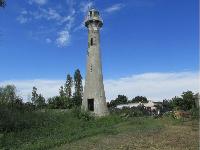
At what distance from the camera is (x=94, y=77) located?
40562 millimetres

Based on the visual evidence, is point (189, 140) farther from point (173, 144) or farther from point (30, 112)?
point (30, 112)

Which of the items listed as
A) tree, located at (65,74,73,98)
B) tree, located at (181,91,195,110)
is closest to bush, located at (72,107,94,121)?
tree, located at (181,91,195,110)

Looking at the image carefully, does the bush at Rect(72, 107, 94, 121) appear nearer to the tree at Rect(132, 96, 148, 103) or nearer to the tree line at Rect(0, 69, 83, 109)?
the tree line at Rect(0, 69, 83, 109)

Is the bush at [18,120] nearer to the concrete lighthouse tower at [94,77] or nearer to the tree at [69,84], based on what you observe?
the concrete lighthouse tower at [94,77]

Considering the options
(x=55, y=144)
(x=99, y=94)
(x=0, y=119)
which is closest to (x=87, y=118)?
(x=99, y=94)

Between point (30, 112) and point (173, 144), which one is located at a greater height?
point (30, 112)

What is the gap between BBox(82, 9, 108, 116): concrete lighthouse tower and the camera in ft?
132

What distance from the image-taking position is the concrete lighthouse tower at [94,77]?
132 feet

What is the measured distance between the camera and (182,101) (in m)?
50.2

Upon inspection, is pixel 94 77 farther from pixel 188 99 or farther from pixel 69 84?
pixel 69 84

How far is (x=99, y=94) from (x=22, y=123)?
1527 cm

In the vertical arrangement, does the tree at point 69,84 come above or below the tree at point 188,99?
above

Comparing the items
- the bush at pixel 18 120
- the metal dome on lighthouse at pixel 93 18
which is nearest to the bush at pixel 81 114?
the bush at pixel 18 120

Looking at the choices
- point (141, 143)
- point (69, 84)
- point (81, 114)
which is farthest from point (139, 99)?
point (141, 143)
